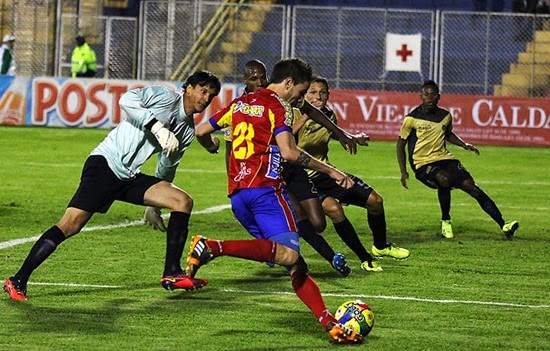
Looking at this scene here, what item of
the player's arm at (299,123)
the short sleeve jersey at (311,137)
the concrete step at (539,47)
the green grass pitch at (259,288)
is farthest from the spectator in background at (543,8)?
the player's arm at (299,123)

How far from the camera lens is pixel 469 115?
101 feet

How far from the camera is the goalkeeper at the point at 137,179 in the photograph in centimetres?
1006

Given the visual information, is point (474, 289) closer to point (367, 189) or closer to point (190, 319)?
point (367, 189)

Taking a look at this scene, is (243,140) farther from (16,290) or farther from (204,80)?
(16,290)

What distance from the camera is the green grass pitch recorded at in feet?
28.8

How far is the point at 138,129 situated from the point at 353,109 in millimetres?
20624

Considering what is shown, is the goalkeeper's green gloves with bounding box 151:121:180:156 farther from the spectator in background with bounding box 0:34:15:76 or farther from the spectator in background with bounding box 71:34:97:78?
the spectator in background with bounding box 0:34:15:76

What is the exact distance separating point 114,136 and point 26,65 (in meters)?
24.3

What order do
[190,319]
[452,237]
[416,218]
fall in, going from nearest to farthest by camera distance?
[190,319] → [452,237] → [416,218]

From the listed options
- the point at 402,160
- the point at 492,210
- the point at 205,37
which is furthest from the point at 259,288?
the point at 205,37

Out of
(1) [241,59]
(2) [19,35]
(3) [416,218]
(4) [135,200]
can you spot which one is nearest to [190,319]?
(4) [135,200]

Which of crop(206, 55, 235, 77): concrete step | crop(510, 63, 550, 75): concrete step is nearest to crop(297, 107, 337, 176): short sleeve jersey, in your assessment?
crop(206, 55, 235, 77): concrete step

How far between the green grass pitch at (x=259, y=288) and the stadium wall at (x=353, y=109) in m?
10.4

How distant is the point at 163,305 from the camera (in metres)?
10.0
